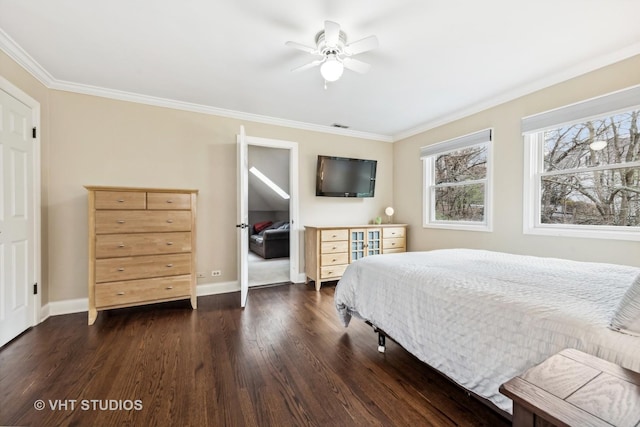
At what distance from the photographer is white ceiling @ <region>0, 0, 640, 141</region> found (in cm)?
172

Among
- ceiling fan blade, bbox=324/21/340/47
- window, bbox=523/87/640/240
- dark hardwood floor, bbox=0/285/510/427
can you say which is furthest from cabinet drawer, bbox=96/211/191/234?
window, bbox=523/87/640/240

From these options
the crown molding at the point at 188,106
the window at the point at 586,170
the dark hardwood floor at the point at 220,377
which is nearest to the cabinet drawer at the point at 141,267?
the dark hardwood floor at the point at 220,377

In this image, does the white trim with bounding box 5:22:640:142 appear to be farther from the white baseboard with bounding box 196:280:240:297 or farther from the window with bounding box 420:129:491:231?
the white baseboard with bounding box 196:280:240:297

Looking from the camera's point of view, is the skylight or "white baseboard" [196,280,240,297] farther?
the skylight

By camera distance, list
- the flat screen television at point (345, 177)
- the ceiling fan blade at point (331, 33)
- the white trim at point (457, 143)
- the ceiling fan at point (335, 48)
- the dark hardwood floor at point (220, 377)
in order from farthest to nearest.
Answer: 1. the flat screen television at point (345, 177)
2. the white trim at point (457, 143)
3. the ceiling fan at point (335, 48)
4. the ceiling fan blade at point (331, 33)
5. the dark hardwood floor at point (220, 377)

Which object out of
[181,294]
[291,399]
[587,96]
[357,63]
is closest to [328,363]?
[291,399]

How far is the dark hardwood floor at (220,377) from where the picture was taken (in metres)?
1.34

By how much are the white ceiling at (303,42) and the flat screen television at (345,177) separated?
1003 millimetres

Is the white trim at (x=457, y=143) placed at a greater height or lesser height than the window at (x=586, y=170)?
greater

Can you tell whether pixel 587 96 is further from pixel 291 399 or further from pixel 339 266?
pixel 291 399

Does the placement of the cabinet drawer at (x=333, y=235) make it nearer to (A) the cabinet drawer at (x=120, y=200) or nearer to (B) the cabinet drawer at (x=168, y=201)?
(B) the cabinet drawer at (x=168, y=201)

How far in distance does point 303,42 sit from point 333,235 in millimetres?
2297

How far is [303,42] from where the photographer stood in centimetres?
207

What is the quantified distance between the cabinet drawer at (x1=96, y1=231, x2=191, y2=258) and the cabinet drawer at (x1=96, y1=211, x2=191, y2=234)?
5cm
